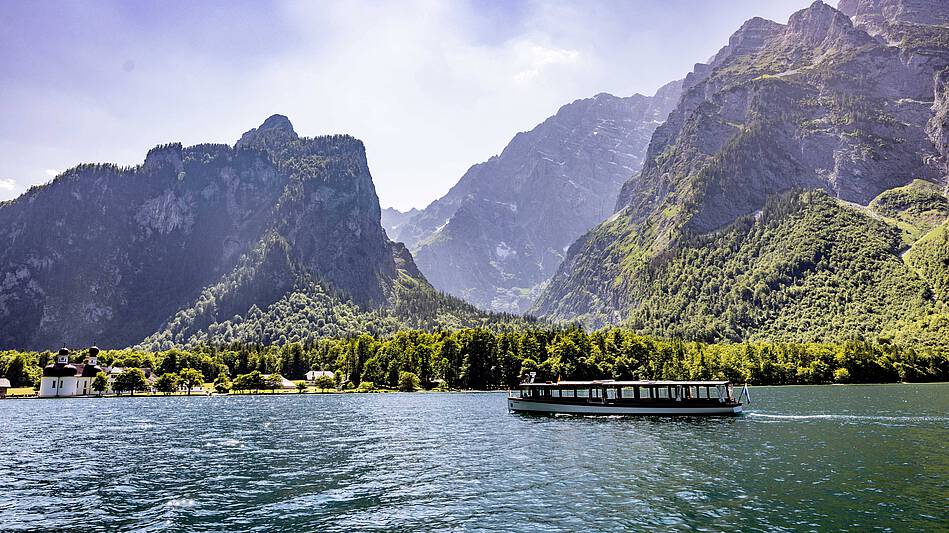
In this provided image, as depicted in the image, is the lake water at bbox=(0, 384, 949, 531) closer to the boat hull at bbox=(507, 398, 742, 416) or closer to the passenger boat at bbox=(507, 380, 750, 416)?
the boat hull at bbox=(507, 398, 742, 416)

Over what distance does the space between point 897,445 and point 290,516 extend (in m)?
67.1

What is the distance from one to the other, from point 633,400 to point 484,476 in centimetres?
7399

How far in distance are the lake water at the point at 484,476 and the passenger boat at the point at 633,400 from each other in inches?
578

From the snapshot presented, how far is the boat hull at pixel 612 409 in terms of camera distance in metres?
113

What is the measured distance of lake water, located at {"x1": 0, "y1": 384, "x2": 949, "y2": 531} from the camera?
1510 inches

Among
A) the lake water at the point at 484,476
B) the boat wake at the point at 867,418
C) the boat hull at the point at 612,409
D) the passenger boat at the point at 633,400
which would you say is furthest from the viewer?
the passenger boat at the point at 633,400

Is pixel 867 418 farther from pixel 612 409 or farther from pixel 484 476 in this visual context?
pixel 484 476

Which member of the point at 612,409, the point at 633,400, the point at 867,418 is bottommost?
the point at 612,409

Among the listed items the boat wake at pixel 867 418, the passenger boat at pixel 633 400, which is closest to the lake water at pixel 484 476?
the boat wake at pixel 867 418

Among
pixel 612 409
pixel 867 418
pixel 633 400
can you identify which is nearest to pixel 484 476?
pixel 612 409

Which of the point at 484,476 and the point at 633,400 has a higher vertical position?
the point at 633,400

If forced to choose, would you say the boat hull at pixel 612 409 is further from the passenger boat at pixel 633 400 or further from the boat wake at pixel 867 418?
the boat wake at pixel 867 418

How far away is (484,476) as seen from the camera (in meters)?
53.1

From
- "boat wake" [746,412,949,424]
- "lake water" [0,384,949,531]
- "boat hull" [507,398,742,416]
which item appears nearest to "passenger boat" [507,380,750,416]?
"boat hull" [507,398,742,416]
